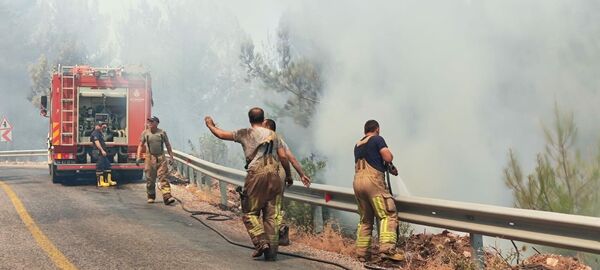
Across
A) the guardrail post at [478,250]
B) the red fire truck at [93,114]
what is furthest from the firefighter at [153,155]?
the guardrail post at [478,250]

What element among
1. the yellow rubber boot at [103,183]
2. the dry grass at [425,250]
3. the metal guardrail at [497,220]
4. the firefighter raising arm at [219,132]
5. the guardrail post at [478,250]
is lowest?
the yellow rubber boot at [103,183]

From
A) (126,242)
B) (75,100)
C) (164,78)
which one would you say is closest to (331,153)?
(75,100)

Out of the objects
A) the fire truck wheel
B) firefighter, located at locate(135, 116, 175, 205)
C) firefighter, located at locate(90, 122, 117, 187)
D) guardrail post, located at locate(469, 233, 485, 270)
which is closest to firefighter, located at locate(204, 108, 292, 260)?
guardrail post, located at locate(469, 233, 485, 270)

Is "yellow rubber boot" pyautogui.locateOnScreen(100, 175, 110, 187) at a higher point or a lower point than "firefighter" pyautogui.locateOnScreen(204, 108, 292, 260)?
lower

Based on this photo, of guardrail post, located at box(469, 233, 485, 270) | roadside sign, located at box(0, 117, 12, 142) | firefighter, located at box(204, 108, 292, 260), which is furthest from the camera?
roadside sign, located at box(0, 117, 12, 142)

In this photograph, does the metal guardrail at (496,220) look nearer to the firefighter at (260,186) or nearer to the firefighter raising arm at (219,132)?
the firefighter at (260,186)

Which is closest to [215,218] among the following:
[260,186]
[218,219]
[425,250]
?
[218,219]

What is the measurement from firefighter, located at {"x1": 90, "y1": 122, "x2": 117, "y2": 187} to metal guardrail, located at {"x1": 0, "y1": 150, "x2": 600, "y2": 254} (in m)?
7.79

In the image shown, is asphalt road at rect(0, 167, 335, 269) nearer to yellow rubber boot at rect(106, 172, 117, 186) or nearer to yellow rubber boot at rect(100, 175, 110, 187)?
yellow rubber boot at rect(100, 175, 110, 187)

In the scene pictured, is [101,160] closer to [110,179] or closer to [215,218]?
[110,179]

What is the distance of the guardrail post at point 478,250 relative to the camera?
18.2ft

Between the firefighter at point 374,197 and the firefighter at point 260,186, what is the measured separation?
3.02 ft

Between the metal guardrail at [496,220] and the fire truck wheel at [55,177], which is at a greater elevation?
the metal guardrail at [496,220]

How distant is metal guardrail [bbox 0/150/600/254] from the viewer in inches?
182
